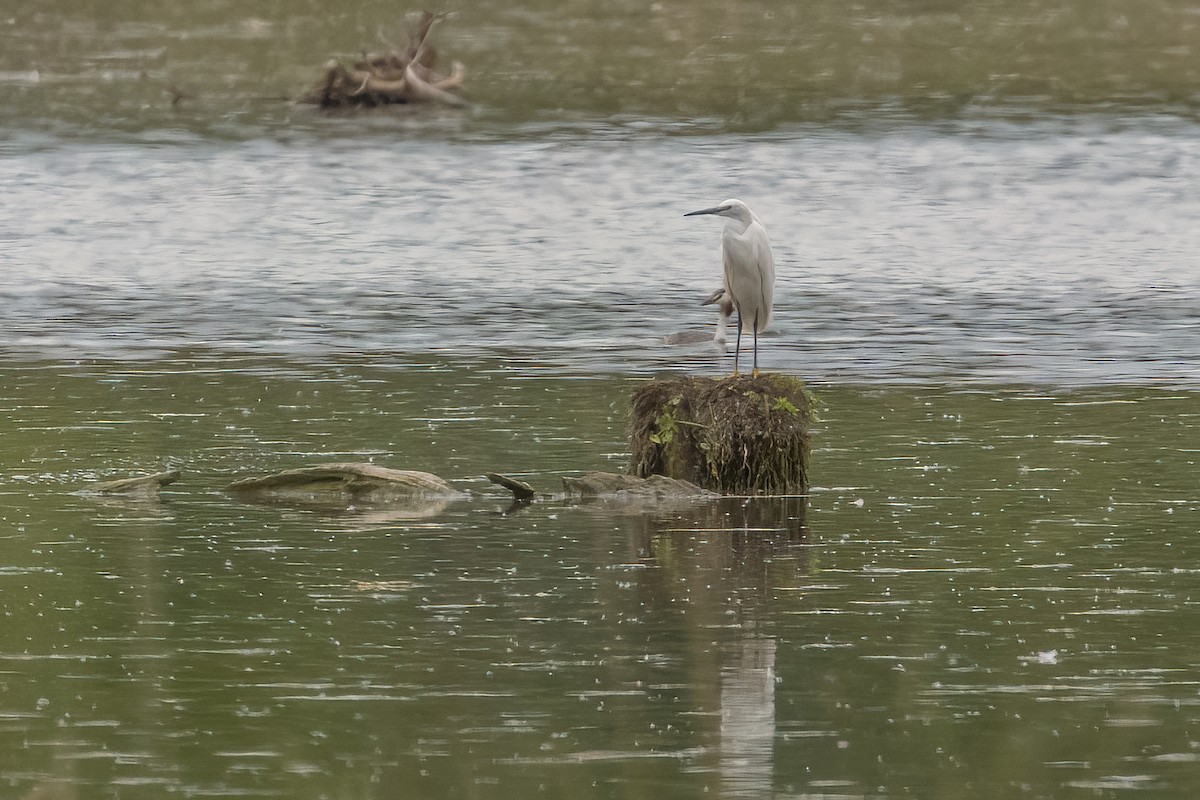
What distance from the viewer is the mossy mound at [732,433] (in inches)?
463

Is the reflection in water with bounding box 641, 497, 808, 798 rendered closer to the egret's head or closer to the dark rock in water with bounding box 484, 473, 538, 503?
the dark rock in water with bounding box 484, 473, 538, 503

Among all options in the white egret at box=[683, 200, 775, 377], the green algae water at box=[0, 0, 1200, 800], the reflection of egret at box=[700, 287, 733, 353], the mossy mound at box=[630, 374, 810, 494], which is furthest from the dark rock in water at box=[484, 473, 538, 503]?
the reflection of egret at box=[700, 287, 733, 353]

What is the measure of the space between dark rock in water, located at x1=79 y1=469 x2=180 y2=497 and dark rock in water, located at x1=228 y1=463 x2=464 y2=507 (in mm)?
338

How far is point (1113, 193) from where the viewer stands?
29.8 metres

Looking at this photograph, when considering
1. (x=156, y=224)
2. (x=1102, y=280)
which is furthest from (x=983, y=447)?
(x=156, y=224)

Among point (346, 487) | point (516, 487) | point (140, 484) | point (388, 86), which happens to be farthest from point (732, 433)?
point (388, 86)

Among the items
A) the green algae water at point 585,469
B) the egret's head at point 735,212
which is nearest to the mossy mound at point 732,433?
the green algae water at point 585,469

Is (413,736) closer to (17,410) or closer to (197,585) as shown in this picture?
(197,585)

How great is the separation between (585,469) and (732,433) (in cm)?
119

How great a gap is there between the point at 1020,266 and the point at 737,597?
1521 cm

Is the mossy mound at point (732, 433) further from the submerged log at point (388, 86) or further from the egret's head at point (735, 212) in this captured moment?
the submerged log at point (388, 86)

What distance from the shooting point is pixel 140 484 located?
1177cm

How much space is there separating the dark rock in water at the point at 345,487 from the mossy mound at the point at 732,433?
106 cm

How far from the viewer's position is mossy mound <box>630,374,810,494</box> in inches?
463
